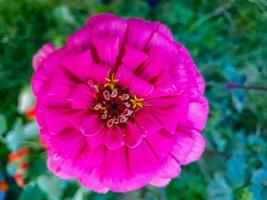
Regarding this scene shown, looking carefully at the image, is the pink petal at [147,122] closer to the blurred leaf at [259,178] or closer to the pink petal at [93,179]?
the pink petal at [93,179]

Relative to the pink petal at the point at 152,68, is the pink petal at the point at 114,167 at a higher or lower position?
lower

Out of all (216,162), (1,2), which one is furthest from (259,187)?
(1,2)

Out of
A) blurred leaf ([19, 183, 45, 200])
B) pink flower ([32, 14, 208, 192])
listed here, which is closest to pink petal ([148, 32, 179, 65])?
pink flower ([32, 14, 208, 192])

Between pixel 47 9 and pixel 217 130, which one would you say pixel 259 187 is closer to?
pixel 217 130

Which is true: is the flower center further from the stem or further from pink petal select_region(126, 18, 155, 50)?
the stem

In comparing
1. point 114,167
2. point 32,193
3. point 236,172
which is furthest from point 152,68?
point 32,193

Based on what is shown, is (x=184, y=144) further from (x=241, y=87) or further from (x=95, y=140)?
(x=241, y=87)

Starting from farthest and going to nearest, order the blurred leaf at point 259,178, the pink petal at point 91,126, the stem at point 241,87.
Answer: the stem at point 241,87 → the blurred leaf at point 259,178 → the pink petal at point 91,126

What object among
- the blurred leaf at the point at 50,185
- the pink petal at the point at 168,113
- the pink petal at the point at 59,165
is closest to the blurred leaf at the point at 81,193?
the blurred leaf at the point at 50,185
